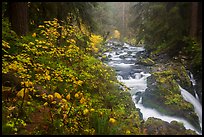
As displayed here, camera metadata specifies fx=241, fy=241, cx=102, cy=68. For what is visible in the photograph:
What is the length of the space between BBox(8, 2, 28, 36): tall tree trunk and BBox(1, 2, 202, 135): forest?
3 cm

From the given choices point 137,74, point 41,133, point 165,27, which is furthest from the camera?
point 137,74

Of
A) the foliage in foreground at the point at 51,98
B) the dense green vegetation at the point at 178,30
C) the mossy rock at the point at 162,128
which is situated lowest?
the mossy rock at the point at 162,128

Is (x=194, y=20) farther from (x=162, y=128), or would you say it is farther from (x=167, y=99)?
(x=162, y=128)

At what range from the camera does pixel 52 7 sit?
7711mm

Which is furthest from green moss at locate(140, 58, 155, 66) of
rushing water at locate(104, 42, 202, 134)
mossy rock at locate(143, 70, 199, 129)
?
mossy rock at locate(143, 70, 199, 129)

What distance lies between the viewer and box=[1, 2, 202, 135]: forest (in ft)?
14.5

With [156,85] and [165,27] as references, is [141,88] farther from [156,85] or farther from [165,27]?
[165,27]

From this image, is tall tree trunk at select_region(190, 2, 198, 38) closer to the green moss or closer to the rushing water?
the rushing water

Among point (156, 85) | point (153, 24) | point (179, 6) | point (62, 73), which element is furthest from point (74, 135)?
point (153, 24)

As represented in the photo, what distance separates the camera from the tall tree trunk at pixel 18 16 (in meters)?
6.34

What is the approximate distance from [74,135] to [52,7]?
4.89 metres

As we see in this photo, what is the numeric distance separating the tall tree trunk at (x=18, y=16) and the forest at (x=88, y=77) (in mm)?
25

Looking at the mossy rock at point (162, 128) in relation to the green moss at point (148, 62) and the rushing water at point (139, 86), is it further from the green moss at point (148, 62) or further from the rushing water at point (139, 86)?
the green moss at point (148, 62)

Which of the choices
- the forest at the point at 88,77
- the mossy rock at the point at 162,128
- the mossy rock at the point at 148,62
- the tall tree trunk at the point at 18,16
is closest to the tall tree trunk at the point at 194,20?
the forest at the point at 88,77
